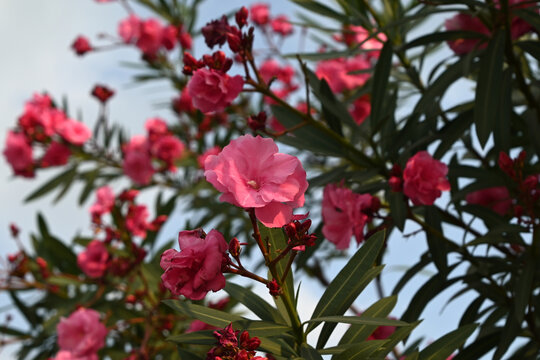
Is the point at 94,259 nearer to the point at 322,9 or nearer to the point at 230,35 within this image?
the point at 322,9

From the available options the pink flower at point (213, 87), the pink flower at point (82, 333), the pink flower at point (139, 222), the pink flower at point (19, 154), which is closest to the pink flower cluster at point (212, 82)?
the pink flower at point (213, 87)

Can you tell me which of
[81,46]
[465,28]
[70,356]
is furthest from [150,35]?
[465,28]

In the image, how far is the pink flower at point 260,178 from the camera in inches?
Result: 33.4

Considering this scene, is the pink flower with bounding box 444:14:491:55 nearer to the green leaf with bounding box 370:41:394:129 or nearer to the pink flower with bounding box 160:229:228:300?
the green leaf with bounding box 370:41:394:129

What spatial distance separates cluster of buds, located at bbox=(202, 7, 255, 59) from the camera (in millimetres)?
1260

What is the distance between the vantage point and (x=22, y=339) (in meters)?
2.76

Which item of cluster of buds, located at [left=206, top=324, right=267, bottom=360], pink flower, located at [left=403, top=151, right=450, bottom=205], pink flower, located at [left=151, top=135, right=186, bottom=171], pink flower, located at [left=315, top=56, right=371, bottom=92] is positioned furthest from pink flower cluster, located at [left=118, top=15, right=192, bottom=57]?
cluster of buds, located at [left=206, top=324, right=267, bottom=360]

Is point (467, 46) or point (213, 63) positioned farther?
point (467, 46)

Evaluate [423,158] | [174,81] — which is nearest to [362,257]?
[423,158]

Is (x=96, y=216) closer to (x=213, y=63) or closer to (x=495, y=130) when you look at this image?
(x=213, y=63)

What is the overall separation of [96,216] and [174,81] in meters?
1.53

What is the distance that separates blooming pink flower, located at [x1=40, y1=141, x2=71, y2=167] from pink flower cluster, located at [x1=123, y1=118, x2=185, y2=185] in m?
0.30

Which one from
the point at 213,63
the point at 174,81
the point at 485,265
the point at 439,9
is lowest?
the point at 485,265

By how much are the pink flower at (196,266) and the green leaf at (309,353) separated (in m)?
0.17
